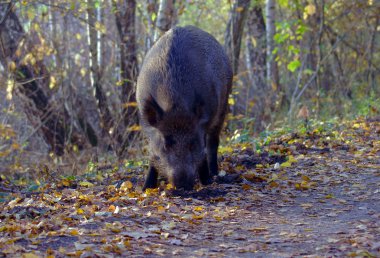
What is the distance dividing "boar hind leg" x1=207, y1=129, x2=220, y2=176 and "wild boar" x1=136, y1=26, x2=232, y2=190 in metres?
0.61

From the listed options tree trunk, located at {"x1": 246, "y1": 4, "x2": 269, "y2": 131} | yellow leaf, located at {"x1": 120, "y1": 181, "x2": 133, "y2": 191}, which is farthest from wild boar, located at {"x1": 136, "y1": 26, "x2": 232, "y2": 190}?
tree trunk, located at {"x1": 246, "y1": 4, "x2": 269, "y2": 131}

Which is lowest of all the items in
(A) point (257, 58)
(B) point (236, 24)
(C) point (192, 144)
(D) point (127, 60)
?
(A) point (257, 58)

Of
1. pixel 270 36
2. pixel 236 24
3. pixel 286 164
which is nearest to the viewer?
pixel 286 164

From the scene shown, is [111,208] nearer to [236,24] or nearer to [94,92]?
[94,92]

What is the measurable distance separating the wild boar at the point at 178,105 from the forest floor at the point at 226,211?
0.22 m

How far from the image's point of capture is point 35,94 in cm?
1128

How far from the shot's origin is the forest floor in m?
4.51

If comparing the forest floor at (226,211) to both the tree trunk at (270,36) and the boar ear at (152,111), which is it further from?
the tree trunk at (270,36)

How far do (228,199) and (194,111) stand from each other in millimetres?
845

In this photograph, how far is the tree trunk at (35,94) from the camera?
1109 centimetres

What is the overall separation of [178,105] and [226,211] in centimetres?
103

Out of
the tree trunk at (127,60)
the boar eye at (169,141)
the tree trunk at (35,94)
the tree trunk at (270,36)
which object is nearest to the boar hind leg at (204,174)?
the boar eye at (169,141)

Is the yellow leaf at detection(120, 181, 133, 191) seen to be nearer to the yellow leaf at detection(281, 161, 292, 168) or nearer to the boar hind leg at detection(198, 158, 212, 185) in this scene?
the boar hind leg at detection(198, 158, 212, 185)

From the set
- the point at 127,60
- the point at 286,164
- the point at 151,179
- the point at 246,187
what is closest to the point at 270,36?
the point at 127,60
